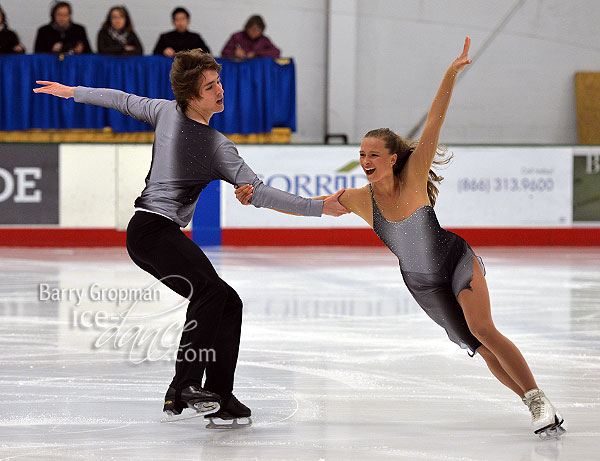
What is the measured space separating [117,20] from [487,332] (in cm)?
920

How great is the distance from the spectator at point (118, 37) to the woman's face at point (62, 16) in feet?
1.54

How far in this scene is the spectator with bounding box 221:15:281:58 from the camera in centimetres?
1134

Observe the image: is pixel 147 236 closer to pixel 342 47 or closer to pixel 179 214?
pixel 179 214

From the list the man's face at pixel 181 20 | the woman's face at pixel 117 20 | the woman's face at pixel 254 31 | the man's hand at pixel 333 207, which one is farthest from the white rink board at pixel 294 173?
the man's hand at pixel 333 207

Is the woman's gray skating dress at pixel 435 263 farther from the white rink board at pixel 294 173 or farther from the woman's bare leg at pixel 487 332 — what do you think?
the white rink board at pixel 294 173

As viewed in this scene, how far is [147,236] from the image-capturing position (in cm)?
297

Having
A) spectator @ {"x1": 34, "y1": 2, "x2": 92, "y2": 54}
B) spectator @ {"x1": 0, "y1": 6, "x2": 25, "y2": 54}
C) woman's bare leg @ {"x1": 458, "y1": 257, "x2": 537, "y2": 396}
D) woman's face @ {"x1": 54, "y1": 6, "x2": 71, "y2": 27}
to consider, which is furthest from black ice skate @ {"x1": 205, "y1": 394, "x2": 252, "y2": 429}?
woman's face @ {"x1": 54, "y1": 6, "x2": 71, "y2": 27}

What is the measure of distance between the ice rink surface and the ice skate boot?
5 cm

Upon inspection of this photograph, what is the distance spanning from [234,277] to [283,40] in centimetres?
677

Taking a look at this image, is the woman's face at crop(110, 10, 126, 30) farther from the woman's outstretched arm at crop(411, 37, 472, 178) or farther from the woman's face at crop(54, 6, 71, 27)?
the woman's outstretched arm at crop(411, 37, 472, 178)

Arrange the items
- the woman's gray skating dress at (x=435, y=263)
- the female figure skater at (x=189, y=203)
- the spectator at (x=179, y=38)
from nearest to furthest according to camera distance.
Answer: the female figure skater at (x=189, y=203) < the woman's gray skating dress at (x=435, y=263) < the spectator at (x=179, y=38)

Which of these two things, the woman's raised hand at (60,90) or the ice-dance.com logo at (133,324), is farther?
the woman's raised hand at (60,90)

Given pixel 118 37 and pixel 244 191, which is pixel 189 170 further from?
pixel 118 37

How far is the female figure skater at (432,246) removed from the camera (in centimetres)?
295
